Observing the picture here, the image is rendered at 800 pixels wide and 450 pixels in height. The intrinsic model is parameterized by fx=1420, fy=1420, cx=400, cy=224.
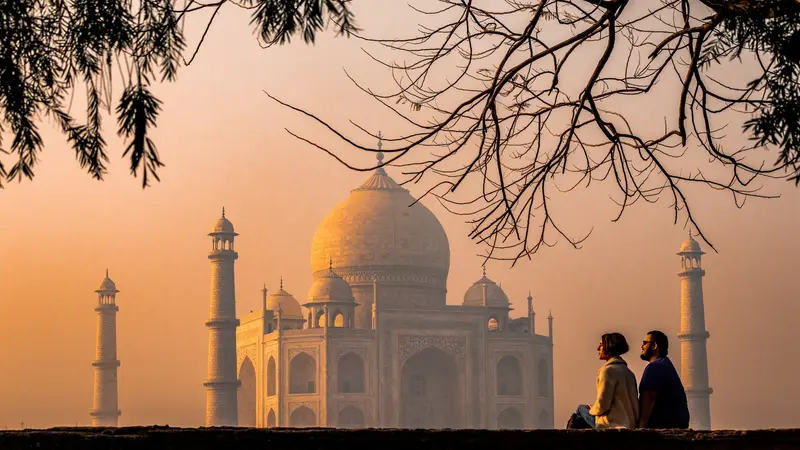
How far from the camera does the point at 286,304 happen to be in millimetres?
41969

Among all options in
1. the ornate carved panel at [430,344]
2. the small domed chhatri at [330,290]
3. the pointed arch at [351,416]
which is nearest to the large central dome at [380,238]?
the small domed chhatri at [330,290]

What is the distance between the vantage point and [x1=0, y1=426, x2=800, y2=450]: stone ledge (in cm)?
316

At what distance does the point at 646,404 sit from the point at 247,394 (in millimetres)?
38116

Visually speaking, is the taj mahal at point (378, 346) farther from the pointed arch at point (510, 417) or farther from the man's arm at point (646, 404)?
the man's arm at point (646, 404)

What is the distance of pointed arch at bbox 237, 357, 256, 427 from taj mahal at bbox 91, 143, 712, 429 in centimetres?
5

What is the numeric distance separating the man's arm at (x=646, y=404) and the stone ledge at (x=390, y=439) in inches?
65.0

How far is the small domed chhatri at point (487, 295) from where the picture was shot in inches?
1662

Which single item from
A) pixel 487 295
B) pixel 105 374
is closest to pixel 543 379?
pixel 487 295

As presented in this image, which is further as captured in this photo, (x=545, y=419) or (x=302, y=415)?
(x=545, y=419)

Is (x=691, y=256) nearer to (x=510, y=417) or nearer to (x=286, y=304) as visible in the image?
(x=510, y=417)

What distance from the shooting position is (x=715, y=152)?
18.7 ft

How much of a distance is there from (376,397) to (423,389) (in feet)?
7.16

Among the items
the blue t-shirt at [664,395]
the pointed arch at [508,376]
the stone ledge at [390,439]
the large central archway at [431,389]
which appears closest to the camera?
the stone ledge at [390,439]

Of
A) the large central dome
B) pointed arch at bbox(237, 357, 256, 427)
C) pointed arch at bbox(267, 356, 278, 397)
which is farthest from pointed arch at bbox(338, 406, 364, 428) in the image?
the large central dome
